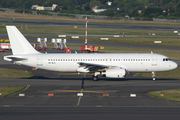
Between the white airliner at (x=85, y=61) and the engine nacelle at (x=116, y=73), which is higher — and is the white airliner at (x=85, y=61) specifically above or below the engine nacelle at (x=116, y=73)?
above

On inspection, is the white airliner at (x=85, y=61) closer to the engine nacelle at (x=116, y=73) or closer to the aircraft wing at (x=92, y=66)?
the aircraft wing at (x=92, y=66)

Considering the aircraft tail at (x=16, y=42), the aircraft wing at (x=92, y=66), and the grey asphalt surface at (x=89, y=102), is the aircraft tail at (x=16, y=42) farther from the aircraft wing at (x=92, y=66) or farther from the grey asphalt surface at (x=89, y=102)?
the aircraft wing at (x=92, y=66)

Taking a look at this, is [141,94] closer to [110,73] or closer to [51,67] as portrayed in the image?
[110,73]

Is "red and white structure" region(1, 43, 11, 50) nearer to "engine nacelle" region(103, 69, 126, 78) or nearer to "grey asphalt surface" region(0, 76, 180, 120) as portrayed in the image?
"grey asphalt surface" region(0, 76, 180, 120)

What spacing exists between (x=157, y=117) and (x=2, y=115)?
14589 millimetres

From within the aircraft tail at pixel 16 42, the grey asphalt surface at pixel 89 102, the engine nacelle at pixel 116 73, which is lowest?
the grey asphalt surface at pixel 89 102

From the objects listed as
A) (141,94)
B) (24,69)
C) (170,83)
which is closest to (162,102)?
(141,94)

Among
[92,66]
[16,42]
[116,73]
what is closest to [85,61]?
[92,66]

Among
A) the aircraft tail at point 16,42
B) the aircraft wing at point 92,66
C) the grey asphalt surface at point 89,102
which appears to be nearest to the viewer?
the grey asphalt surface at point 89,102

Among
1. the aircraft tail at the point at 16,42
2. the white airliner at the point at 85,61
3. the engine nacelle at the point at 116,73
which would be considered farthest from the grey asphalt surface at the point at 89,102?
the aircraft tail at the point at 16,42

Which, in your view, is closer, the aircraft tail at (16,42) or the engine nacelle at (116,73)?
the engine nacelle at (116,73)

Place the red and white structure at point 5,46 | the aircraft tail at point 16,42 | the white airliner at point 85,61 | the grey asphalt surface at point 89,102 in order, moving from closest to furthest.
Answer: the grey asphalt surface at point 89,102 → the white airliner at point 85,61 → the aircraft tail at point 16,42 → the red and white structure at point 5,46

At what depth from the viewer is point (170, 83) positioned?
4381 cm

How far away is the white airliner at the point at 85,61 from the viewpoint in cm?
4578
